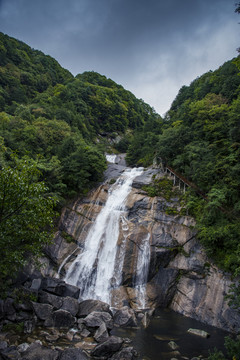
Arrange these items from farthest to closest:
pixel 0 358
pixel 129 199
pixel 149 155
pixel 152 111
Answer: pixel 152 111, pixel 149 155, pixel 129 199, pixel 0 358

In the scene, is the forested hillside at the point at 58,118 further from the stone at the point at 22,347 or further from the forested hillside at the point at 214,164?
the forested hillside at the point at 214,164

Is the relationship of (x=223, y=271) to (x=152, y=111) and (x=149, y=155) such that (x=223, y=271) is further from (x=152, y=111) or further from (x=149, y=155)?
(x=152, y=111)

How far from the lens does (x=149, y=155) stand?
32344mm

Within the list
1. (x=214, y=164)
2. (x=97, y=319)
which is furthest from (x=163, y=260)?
(x=214, y=164)

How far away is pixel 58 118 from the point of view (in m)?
38.5

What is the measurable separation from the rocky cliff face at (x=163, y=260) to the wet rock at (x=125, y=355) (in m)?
5.84

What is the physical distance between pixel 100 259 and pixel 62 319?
6.91 metres

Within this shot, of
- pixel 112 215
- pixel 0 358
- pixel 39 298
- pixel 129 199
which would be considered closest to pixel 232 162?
pixel 129 199

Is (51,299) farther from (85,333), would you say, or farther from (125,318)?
(125,318)

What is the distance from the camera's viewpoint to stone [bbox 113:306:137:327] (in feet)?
39.6

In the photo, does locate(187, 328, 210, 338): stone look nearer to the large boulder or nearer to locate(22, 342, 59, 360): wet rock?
the large boulder

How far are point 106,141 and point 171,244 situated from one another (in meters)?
42.5

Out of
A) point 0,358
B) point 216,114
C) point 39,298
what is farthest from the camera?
point 216,114

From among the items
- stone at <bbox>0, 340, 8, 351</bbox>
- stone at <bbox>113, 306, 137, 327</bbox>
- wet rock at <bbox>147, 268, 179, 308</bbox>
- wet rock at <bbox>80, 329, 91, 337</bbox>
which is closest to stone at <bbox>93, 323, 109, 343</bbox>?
wet rock at <bbox>80, 329, 91, 337</bbox>
